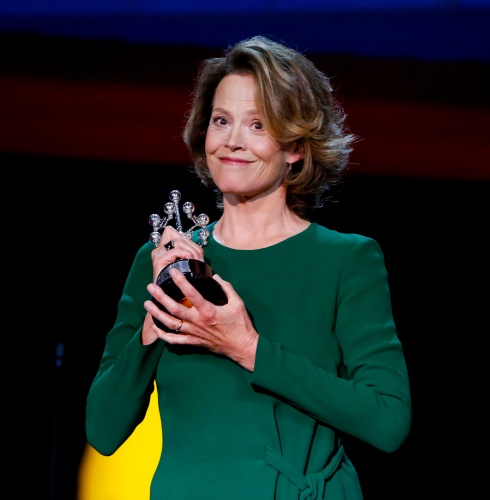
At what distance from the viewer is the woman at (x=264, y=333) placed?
1667 mm

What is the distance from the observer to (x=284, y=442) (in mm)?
1713

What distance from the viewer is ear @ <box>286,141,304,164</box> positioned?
191 cm

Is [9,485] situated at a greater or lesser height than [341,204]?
lesser

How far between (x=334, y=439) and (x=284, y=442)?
10cm

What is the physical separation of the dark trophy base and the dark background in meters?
1.45

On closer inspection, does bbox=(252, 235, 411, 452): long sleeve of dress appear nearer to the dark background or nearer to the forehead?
the forehead

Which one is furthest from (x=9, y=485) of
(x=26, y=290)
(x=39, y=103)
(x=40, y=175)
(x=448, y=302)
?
(x=448, y=302)

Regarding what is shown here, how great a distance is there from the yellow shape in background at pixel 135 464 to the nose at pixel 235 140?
115cm

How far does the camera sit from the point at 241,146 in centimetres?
182

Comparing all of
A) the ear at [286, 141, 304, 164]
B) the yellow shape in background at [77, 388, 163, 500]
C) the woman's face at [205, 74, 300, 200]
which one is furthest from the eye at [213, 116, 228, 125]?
the yellow shape in background at [77, 388, 163, 500]

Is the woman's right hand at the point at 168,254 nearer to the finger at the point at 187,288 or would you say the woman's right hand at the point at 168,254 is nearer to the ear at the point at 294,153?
the finger at the point at 187,288

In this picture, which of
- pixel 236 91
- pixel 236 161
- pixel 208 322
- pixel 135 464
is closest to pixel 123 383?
pixel 208 322

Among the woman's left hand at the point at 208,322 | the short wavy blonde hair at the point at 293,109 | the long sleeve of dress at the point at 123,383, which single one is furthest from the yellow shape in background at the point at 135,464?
the woman's left hand at the point at 208,322

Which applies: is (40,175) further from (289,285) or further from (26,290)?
(289,285)
